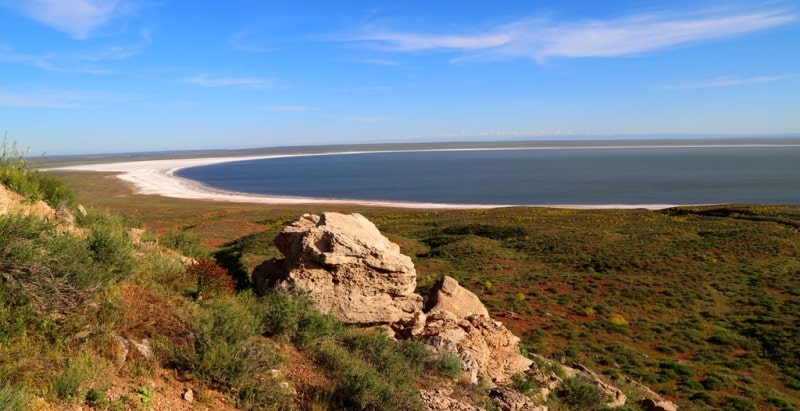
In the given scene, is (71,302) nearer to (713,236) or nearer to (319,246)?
(319,246)

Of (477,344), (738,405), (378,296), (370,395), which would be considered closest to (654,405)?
(738,405)

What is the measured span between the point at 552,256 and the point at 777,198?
68.1m

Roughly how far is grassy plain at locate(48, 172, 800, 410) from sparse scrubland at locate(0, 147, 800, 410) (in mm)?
115

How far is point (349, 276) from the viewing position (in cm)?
1048

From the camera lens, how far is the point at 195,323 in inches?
251

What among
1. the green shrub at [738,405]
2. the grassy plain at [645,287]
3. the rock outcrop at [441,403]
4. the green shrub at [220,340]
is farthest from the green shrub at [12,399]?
the green shrub at [738,405]

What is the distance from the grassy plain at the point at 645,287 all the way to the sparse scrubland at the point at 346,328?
12 centimetres

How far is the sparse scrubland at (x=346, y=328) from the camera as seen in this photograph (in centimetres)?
543

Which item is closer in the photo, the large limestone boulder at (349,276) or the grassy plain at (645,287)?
the large limestone boulder at (349,276)

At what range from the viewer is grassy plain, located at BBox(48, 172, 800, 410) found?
15922 millimetres

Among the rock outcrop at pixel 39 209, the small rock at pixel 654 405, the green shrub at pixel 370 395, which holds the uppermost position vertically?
the rock outcrop at pixel 39 209

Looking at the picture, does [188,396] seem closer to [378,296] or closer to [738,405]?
[378,296]

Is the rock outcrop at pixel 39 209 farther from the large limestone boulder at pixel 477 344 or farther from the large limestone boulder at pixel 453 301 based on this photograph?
the large limestone boulder at pixel 453 301

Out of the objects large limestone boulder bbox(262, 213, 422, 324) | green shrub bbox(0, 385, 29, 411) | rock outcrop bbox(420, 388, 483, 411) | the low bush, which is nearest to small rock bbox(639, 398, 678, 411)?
large limestone boulder bbox(262, 213, 422, 324)
